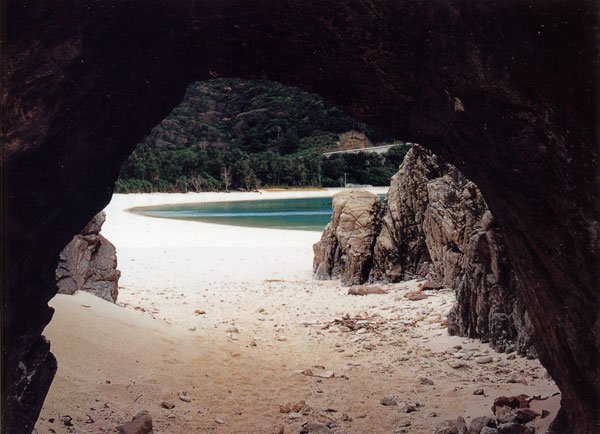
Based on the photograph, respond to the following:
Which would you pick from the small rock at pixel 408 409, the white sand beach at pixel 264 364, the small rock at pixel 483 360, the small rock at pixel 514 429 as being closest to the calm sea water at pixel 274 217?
the white sand beach at pixel 264 364

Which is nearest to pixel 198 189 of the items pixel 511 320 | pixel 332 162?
pixel 332 162

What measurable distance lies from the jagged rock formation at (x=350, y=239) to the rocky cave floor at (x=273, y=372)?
2937 millimetres

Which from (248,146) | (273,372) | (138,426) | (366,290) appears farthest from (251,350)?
(248,146)

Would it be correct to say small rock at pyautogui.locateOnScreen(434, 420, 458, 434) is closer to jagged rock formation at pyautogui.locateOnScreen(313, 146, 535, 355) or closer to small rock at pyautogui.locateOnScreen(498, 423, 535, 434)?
small rock at pyautogui.locateOnScreen(498, 423, 535, 434)

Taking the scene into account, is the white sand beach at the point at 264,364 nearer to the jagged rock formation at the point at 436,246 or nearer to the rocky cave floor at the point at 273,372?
the rocky cave floor at the point at 273,372

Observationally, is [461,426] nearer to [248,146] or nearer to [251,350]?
[251,350]

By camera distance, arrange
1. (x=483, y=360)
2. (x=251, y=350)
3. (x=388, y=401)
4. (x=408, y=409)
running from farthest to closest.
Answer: (x=251, y=350)
(x=483, y=360)
(x=388, y=401)
(x=408, y=409)

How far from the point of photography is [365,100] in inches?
145

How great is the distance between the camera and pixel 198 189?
67.7 metres

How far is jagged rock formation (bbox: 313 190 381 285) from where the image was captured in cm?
1229

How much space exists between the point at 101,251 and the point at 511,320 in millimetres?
5640

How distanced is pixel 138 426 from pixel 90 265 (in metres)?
4.51

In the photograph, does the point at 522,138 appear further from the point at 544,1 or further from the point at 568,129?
the point at 544,1

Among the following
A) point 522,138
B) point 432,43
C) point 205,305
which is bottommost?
point 205,305
